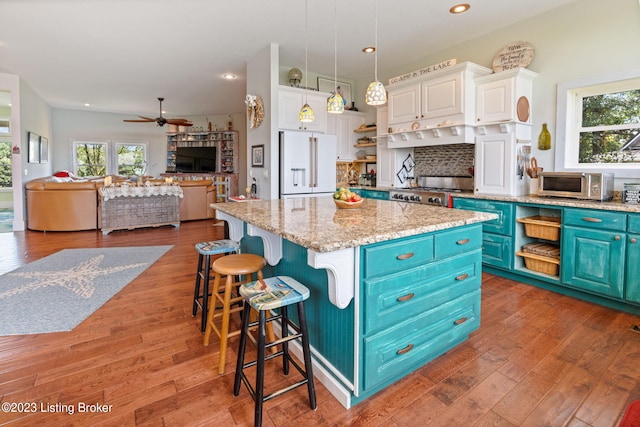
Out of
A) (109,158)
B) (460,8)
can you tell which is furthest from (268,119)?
(109,158)

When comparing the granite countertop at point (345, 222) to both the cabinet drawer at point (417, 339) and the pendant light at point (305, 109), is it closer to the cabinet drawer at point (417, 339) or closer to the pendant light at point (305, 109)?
the cabinet drawer at point (417, 339)

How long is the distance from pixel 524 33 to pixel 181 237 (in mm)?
5552

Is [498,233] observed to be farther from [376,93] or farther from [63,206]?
[63,206]

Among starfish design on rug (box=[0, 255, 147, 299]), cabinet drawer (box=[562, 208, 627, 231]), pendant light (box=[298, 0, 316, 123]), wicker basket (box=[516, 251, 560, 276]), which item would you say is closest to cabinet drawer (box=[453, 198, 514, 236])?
wicker basket (box=[516, 251, 560, 276])

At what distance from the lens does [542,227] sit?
10.9ft

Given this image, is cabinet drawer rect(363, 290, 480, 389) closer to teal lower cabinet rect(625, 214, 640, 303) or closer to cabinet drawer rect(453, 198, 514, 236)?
teal lower cabinet rect(625, 214, 640, 303)

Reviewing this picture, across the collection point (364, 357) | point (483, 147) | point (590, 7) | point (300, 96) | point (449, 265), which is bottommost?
point (364, 357)

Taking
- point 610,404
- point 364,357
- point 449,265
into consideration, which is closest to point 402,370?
point 364,357

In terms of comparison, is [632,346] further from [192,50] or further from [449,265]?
[192,50]

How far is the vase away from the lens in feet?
12.0

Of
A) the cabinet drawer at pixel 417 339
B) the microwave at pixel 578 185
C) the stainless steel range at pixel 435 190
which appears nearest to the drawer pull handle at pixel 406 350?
the cabinet drawer at pixel 417 339

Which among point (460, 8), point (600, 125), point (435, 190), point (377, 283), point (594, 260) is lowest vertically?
point (594, 260)

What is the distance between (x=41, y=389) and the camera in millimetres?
1784

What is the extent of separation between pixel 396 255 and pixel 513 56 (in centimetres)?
349
